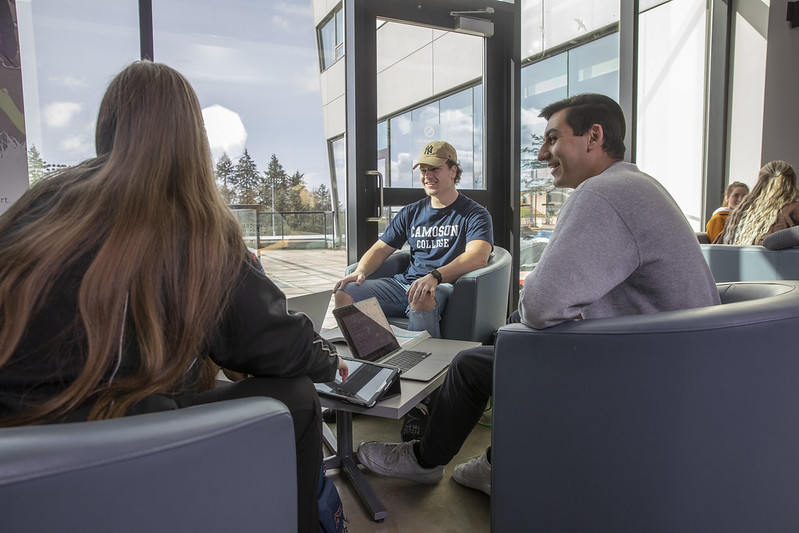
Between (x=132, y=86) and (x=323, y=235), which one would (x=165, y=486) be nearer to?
(x=132, y=86)

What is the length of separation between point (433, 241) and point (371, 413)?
1635 millimetres

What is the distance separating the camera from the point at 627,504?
1094 mm

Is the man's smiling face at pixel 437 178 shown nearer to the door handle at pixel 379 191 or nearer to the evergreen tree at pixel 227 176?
the door handle at pixel 379 191

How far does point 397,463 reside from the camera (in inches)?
73.1

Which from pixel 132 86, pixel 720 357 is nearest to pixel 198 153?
pixel 132 86

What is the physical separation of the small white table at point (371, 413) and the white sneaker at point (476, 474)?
317 mm

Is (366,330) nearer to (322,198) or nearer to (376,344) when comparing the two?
(376,344)

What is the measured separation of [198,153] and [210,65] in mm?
2086

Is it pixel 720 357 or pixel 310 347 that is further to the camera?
pixel 310 347

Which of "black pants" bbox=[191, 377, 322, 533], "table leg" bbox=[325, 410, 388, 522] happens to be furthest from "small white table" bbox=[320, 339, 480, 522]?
"black pants" bbox=[191, 377, 322, 533]

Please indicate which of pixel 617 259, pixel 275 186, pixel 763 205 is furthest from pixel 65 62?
pixel 763 205

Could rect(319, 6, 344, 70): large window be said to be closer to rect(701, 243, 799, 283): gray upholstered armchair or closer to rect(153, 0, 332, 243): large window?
rect(153, 0, 332, 243): large window

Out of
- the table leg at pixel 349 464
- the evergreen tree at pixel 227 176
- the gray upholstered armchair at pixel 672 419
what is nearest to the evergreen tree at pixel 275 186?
the evergreen tree at pixel 227 176

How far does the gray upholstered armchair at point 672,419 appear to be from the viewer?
1038mm
